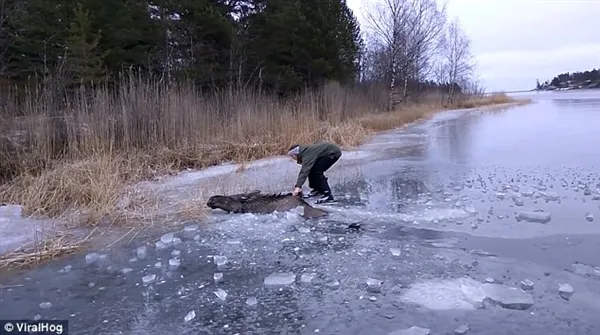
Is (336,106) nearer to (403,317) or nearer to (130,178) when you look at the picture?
(130,178)

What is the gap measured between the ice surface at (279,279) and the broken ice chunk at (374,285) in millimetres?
571

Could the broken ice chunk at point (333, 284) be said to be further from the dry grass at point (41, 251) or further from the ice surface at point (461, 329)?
the dry grass at point (41, 251)

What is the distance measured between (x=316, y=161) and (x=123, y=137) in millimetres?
4267

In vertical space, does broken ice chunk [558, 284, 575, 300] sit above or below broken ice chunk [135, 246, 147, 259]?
below

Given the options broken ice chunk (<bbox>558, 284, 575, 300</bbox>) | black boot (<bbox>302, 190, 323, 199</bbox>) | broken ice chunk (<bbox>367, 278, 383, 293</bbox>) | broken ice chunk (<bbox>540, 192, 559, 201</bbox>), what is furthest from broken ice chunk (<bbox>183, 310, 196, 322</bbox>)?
broken ice chunk (<bbox>540, 192, 559, 201</bbox>)

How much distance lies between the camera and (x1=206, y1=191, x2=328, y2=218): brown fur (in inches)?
232

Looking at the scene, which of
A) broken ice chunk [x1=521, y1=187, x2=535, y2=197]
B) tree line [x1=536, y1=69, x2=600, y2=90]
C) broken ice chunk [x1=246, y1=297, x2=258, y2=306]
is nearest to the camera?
broken ice chunk [x1=246, y1=297, x2=258, y2=306]

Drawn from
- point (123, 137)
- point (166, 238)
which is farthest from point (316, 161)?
point (123, 137)

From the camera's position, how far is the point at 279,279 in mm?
3871

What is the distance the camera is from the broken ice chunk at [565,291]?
3463 millimetres

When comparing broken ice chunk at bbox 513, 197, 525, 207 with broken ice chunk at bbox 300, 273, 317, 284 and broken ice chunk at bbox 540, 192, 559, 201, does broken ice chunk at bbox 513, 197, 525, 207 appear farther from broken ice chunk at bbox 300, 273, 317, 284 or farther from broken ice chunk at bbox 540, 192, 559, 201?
broken ice chunk at bbox 300, 273, 317, 284

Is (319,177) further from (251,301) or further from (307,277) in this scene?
(251,301)

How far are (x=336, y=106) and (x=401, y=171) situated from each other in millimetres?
6542

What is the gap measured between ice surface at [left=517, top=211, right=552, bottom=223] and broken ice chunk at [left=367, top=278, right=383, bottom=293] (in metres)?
2.49
